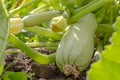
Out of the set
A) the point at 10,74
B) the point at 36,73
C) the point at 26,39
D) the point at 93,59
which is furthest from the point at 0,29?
the point at 26,39

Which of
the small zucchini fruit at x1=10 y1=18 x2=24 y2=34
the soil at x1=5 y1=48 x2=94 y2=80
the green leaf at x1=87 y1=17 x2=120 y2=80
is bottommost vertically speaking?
the soil at x1=5 y1=48 x2=94 y2=80

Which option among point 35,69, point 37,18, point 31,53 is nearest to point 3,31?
point 31,53

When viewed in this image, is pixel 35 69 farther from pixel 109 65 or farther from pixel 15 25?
pixel 109 65

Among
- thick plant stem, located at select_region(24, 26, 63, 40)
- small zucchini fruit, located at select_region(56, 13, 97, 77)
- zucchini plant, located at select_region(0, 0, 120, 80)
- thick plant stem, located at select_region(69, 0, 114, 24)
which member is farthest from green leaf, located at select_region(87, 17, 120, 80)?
thick plant stem, located at select_region(24, 26, 63, 40)

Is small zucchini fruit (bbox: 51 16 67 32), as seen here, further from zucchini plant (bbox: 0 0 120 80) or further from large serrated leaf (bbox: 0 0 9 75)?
large serrated leaf (bbox: 0 0 9 75)

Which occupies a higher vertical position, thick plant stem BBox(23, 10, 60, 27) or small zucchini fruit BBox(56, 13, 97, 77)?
thick plant stem BBox(23, 10, 60, 27)

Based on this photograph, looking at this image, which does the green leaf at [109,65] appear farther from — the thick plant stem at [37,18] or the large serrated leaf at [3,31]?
the thick plant stem at [37,18]

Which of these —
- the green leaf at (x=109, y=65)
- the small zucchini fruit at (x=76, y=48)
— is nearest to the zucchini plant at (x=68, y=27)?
the small zucchini fruit at (x=76, y=48)
